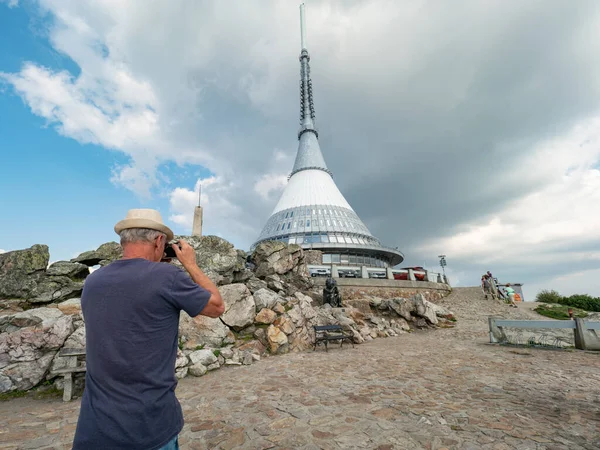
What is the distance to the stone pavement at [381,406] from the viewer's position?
3648mm

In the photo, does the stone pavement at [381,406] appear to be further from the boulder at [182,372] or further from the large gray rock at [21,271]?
the large gray rock at [21,271]

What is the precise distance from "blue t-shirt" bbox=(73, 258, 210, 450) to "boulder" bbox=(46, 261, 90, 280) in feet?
32.0

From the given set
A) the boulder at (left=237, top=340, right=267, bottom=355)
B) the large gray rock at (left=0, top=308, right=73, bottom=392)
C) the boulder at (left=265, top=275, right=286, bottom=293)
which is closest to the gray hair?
the large gray rock at (left=0, top=308, right=73, bottom=392)

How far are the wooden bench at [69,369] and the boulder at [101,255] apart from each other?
450 centimetres

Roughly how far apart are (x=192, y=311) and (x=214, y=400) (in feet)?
14.6

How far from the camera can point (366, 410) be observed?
14.9 feet

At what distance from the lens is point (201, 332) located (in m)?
8.53

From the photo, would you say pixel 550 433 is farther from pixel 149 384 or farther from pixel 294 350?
pixel 294 350

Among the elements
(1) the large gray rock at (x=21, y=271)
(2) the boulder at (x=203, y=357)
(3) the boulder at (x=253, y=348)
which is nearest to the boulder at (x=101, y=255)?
(1) the large gray rock at (x=21, y=271)

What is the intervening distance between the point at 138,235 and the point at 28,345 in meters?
6.82

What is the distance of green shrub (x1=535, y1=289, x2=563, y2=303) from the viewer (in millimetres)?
24125

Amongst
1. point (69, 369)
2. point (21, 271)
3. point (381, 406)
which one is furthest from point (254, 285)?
point (381, 406)

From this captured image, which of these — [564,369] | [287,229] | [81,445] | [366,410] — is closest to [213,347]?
[366,410]

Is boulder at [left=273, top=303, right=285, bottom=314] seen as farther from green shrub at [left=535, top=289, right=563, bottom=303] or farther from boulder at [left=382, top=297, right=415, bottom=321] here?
green shrub at [left=535, top=289, right=563, bottom=303]
